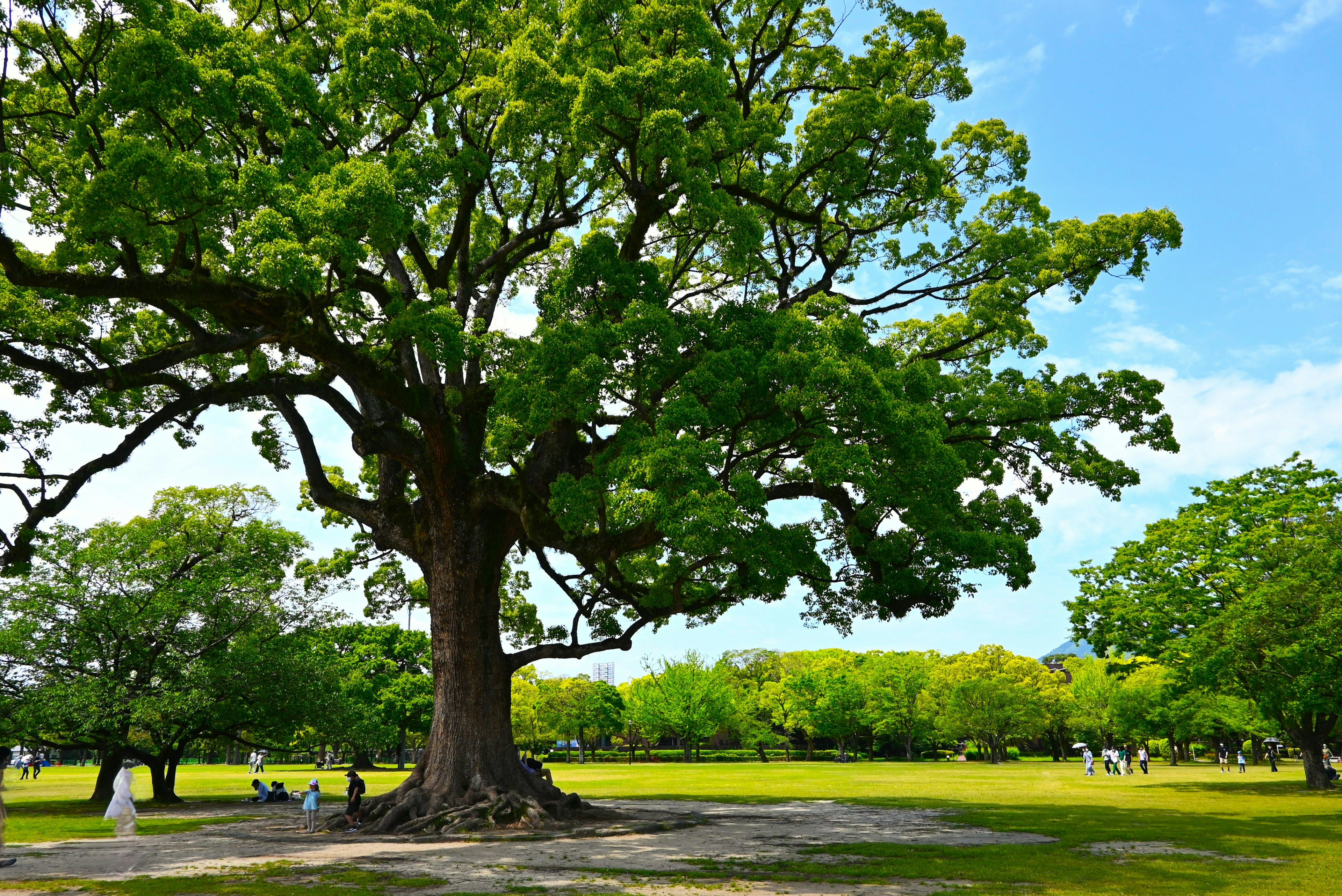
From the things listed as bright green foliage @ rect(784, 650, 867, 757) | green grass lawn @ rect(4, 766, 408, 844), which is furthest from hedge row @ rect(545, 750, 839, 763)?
green grass lawn @ rect(4, 766, 408, 844)

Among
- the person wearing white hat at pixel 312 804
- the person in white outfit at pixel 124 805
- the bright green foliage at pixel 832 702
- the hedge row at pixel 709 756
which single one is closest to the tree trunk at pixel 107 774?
the person wearing white hat at pixel 312 804

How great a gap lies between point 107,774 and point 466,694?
50.5 ft

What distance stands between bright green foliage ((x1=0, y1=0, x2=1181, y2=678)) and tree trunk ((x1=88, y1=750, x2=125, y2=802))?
11.6 metres

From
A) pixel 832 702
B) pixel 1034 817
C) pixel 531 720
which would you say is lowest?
pixel 531 720

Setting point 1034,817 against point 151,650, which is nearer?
point 1034,817

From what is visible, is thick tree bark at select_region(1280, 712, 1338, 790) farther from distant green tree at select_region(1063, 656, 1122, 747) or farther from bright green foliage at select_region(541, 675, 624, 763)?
bright green foliage at select_region(541, 675, 624, 763)

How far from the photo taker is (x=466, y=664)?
17.4 meters

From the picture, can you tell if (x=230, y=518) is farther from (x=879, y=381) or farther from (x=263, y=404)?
(x=879, y=381)

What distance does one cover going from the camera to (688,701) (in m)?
63.0

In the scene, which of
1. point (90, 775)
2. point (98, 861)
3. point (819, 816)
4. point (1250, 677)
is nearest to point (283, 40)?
point (98, 861)

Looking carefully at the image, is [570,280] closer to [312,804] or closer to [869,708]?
[312,804]

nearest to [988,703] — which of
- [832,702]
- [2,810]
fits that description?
[832,702]

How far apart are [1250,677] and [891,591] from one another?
15375 millimetres

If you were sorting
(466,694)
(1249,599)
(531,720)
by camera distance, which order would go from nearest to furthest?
1. (466,694)
2. (1249,599)
3. (531,720)
